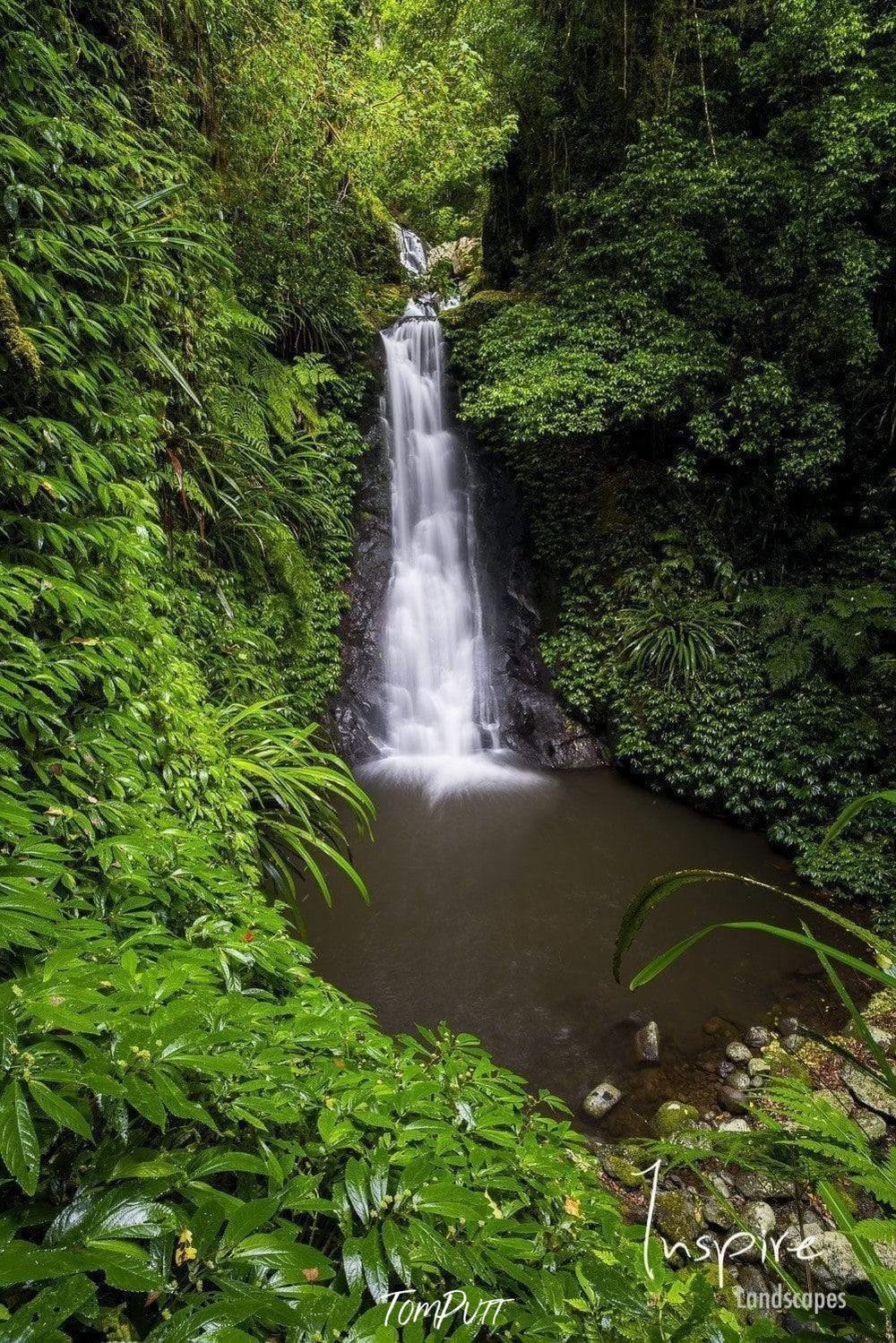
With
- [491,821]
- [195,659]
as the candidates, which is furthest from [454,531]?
[195,659]

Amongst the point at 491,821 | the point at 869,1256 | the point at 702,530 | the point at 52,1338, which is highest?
the point at 702,530

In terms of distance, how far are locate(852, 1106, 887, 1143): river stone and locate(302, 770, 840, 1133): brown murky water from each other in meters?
0.69

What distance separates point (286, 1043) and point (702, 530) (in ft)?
24.3

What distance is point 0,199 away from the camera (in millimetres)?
2184

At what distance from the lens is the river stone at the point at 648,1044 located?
141 inches

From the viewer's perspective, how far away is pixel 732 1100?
332 centimetres

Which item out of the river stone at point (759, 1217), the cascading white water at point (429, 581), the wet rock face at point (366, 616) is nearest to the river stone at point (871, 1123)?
the river stone at point (759, 1217)

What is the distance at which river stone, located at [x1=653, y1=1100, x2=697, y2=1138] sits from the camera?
3129 millimetres

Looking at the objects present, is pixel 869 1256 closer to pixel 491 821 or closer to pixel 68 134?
pixel 68 134

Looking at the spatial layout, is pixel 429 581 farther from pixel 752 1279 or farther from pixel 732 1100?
pixel 752 1279

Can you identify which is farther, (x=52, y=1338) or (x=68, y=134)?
(x=68, y=134)

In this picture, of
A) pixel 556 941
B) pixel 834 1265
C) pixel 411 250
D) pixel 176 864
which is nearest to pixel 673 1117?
pixel 834 1265

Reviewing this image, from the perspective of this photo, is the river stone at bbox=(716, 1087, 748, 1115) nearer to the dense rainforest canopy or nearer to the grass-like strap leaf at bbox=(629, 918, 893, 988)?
the dense rainforest canopy

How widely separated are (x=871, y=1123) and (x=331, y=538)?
6.72 m
